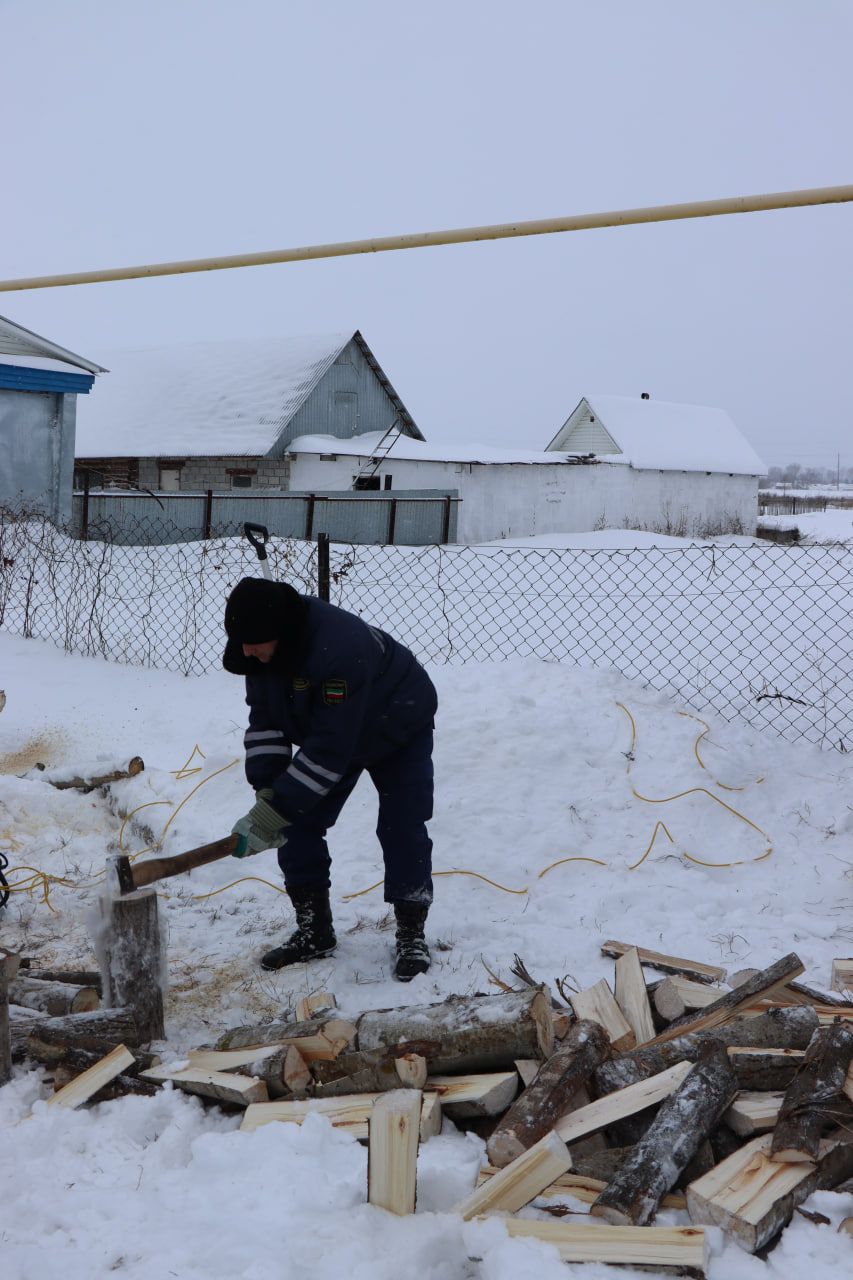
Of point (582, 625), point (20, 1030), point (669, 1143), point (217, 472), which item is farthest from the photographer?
point (217, 472)

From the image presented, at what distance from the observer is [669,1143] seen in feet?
7.99

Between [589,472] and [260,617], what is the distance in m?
24.3

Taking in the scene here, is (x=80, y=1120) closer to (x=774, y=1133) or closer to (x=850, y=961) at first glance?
(x=774, y=1133)

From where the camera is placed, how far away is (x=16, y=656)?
8211mm

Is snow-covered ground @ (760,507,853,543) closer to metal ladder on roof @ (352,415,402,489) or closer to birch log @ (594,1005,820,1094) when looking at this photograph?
metal ladder on roof @ (352,415,402,489)

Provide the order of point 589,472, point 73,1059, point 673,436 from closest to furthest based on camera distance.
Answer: point 73,1059, point 589,472, point 673,436

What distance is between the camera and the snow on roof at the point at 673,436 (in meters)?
29.8

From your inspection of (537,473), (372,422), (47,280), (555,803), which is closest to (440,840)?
(555,803)

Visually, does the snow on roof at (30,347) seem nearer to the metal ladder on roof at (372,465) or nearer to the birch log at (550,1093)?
the metal ladder on roof at (372,465)

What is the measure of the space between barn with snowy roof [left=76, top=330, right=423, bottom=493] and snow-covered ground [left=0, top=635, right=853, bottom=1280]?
1854cm

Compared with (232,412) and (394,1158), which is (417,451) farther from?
(394,1158)

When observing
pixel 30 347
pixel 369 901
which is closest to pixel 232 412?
pixel 30 347

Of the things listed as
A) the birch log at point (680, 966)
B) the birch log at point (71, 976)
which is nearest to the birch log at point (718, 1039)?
the birch log at point (680, 966)

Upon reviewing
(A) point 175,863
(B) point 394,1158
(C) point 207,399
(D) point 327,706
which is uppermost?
(C) point 207,399
